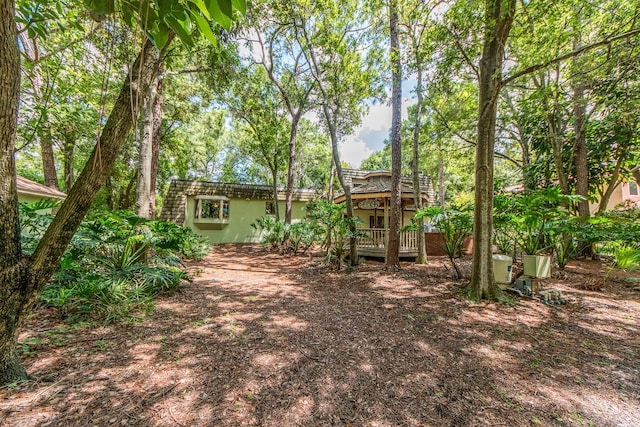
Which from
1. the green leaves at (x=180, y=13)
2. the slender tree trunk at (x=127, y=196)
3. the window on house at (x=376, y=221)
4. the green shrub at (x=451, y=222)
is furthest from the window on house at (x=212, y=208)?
the green leaves at (x=180, y=13)

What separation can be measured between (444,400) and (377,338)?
3.59 ft

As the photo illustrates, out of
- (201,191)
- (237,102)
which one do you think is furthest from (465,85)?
(201,191)

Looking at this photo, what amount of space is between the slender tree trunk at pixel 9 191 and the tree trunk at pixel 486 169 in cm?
563

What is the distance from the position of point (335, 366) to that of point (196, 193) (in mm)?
13154

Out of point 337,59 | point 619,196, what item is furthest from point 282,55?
point 619,196

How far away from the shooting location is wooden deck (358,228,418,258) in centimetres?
902

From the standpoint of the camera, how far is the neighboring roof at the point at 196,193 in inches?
509

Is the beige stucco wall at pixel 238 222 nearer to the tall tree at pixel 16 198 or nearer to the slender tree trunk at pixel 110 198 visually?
the slender tree trunk at pixel 110 198

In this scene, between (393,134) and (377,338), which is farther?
(393,134)

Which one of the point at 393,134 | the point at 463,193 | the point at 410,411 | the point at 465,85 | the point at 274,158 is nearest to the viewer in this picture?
the point at 410,411

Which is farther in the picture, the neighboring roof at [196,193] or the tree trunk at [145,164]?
the neighboring roof at [196,193]

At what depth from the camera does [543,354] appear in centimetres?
277

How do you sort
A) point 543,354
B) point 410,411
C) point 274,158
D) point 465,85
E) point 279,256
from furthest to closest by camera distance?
point 274,158, point 279,256, point 465,85, point 543,354, point 410,411

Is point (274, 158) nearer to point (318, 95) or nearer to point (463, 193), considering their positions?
point (318, 95)
